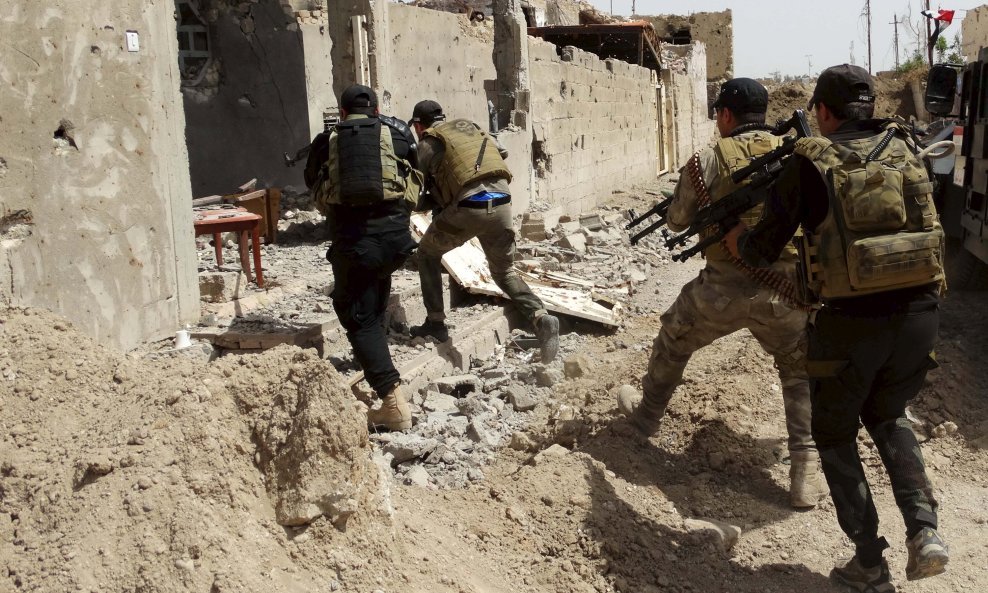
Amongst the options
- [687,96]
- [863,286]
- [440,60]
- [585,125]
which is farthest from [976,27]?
[863,286]

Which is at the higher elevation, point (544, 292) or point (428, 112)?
point (428, 112)

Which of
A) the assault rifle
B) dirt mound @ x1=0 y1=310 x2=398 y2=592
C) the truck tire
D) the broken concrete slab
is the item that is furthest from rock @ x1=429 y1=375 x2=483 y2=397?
the truck tire

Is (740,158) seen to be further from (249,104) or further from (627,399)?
(249,104)

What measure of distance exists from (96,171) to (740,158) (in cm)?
313

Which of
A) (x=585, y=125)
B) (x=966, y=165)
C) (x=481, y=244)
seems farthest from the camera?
(x=585, y=125)

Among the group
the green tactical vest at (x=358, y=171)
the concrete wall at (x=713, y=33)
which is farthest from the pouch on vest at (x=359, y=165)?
the concrete wall at (x=713, y=33)

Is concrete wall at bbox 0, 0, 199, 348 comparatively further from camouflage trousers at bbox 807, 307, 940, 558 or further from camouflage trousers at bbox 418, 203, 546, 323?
camouflage trousers at bbox 807, 307, 940, 558

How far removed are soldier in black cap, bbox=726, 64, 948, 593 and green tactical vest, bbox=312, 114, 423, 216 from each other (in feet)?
6.34

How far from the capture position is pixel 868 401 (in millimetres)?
3201

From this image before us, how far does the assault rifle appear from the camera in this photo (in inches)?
141

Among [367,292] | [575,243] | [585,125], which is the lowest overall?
[575,243]

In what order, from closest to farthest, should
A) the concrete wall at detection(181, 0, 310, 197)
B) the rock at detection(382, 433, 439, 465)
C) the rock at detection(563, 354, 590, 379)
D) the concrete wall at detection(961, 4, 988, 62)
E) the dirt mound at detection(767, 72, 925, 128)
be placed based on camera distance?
the rock at detection(382, 433, 439, 465) < the rock at detection(563, 354, 590, 379) < the concrete wall at detection(181, 0, 310, 197) < the concrete wall at detection(961, 4, 988, 62) < the dirt mound at detection(767, 72, 925, 128)

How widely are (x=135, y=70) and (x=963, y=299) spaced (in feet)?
20.4

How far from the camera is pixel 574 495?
3.67 meters
